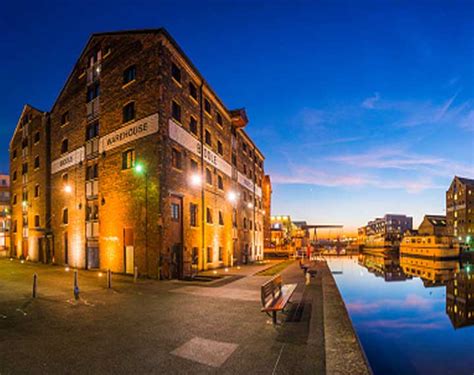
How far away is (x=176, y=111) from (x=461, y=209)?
318 feet

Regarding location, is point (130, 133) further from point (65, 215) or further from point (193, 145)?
point (65, 215)

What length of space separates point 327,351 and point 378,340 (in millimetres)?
7126

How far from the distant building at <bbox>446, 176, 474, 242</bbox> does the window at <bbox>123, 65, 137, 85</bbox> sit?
9745 cm

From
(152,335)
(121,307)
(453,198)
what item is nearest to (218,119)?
(121,307)

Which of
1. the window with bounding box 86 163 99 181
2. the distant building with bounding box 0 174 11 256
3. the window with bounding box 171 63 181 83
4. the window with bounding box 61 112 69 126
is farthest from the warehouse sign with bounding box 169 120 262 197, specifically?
the distant building with bounding box 0 174 11 256

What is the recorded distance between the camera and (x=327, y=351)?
6777 mm

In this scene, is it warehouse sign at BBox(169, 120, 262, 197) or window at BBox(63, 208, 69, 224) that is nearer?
warehouse sign at BBox(169, 120, 262, 197)

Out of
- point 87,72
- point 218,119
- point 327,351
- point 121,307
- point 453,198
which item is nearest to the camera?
point 327,351

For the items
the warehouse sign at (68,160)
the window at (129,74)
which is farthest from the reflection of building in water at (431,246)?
the warehouse sign at (68,160)

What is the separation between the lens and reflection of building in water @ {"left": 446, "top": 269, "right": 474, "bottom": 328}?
1628 centimetres

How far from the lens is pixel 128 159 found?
72.2ft

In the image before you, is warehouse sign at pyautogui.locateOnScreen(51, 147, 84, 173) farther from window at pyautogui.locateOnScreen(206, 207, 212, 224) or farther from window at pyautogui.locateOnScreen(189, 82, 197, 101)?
window at pyautogui.locateOnScreen(206, 207, 212, 224)

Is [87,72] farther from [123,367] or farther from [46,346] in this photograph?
[123,367]

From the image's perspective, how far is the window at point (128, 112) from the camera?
72.0 ft
